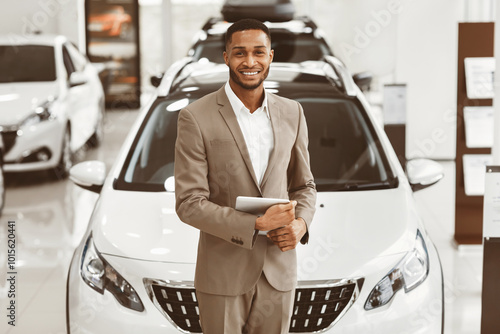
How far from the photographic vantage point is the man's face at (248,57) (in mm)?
2066

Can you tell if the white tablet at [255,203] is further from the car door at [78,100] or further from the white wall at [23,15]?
the white wall at [23,15]

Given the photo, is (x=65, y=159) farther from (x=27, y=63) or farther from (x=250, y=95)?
(x=250, y=95)

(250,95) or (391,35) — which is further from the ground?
(391,35)

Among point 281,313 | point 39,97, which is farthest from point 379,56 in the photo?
point 281,313

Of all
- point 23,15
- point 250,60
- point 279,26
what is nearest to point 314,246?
point 250,60

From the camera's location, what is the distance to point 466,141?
535 centimetres

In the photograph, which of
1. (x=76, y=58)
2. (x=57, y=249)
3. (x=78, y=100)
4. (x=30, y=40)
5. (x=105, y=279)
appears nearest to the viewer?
(x=105, y=279)

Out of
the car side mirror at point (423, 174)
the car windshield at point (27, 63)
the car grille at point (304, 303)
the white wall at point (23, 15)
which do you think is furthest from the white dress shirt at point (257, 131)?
the white wall at point (23, 15)

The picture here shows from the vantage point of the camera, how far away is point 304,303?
9.08 feet

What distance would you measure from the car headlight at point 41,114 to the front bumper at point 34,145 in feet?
0.11

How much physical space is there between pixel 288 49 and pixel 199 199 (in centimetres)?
495

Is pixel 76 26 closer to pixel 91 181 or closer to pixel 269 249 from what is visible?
pixel 91 181

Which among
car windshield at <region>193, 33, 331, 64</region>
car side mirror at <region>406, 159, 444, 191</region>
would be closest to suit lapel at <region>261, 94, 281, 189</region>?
car side mirror at <region>406, 159, 444, 191</region>
